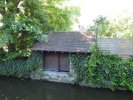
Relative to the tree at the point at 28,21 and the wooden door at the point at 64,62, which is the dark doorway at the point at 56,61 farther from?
the tree at the point at 28,21

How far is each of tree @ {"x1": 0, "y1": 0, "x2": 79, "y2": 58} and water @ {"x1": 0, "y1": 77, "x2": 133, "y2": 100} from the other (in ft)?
11.6

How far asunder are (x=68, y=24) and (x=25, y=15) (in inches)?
196

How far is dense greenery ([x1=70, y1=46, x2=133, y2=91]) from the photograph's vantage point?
53.7ft

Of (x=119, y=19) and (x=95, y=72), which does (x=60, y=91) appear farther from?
(x=119, y=19)

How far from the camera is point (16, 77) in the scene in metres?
20.4

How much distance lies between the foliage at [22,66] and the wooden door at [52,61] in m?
0.57

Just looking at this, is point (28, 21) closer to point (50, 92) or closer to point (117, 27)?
point (50, 92)

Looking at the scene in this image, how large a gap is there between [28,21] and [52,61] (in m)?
3.81

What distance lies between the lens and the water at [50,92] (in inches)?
594

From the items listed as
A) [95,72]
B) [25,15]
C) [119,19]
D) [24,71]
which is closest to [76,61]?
[95,72]

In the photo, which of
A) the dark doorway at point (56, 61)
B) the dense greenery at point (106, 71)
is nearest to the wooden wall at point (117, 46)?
the dense greenery at point (106, 71)

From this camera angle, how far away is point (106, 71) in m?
16.8

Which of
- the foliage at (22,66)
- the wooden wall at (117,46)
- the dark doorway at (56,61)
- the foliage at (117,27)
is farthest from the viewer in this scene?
the foliage at (117,27)

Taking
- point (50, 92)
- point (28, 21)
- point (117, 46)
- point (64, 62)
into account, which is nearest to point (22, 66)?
point (64, 62)
